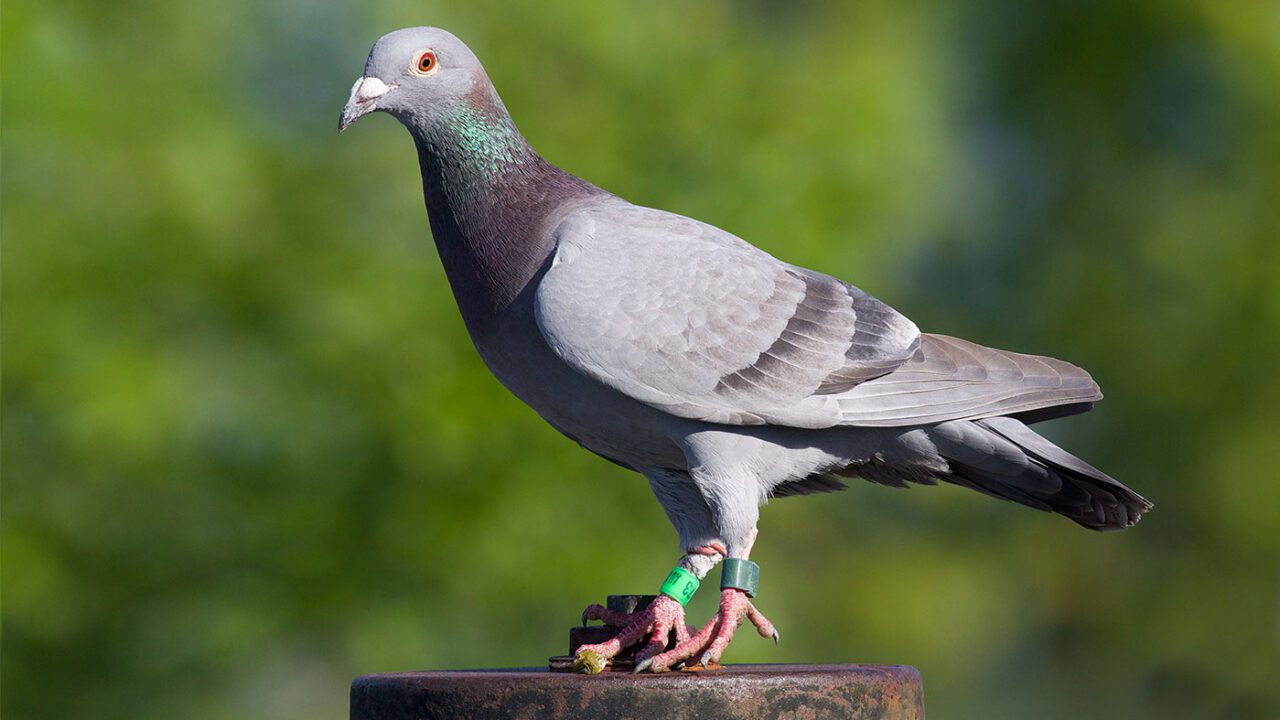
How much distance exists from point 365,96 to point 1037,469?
209cm

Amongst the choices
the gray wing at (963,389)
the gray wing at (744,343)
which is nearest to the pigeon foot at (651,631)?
the gray wing at (744,343)

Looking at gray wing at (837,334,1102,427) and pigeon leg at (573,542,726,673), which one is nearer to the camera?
pigeon leg at (573,542,726,673)

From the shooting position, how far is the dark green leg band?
3682 millimetres

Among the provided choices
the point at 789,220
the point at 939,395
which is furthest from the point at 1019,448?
the point at 789,220

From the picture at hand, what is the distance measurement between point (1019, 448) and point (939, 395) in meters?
0.27

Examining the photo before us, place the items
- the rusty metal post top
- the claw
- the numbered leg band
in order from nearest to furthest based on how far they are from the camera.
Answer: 1. the rusty metal post top
2. the claw
3. the numbered leg band

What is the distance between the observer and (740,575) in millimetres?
3689

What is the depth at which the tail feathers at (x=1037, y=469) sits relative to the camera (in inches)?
155

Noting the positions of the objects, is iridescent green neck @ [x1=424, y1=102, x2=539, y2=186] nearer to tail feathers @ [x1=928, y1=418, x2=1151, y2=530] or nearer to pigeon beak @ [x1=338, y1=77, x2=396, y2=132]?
pigeon beak @ [x1=338, y1=77, x2=396, y2=132]

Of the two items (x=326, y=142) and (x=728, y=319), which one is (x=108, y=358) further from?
→ (x=728, y=319)

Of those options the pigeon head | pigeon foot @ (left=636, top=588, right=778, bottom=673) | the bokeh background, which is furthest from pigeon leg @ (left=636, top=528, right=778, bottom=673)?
the bokeh background

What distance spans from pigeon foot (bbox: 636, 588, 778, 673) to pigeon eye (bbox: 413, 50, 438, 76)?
5.28 ft

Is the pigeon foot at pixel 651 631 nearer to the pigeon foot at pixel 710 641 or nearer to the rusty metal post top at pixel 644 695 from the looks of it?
the pigeon foot at pixel 710 641

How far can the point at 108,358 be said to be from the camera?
9.07 m
